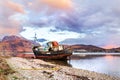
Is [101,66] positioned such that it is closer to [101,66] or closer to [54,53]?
[101,66]

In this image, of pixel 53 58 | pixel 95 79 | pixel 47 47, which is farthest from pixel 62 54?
pixel 95 79

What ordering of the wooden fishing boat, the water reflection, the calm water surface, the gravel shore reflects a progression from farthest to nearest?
the wooden fishing boat
the calm water surface
the water reflection
the gravel shore

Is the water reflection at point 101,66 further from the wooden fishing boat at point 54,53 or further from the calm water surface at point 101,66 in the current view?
the wooden fishing boat at point 54,53

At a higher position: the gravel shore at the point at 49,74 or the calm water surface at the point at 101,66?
the gravel shore at the point at 49,74

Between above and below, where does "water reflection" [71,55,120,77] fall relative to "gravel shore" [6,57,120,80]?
below

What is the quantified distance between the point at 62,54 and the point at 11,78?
195 ft

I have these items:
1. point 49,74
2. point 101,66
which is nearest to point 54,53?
point 101,66

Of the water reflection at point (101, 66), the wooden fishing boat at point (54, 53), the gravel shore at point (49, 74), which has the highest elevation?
the wooden fishing boat at point (54, 53)

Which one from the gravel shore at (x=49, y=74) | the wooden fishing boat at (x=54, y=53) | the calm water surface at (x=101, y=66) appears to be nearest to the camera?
the gravel shore at (x=49, y=74)

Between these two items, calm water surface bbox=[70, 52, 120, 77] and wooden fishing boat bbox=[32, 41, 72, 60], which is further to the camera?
wooden fishing boat bbox=[32, 41, 72, 60]

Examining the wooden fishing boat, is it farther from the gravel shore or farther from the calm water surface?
the gravel shore

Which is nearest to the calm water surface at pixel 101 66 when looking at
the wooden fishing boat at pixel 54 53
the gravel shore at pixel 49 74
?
the wooden fishing boat at pixel 54 53

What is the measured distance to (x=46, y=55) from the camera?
82.2 m

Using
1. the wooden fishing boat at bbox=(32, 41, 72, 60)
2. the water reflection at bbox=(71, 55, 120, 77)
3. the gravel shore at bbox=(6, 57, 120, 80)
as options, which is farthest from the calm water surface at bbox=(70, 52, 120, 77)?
the gravel shore at bbox=(6, 57, 120, 80)
